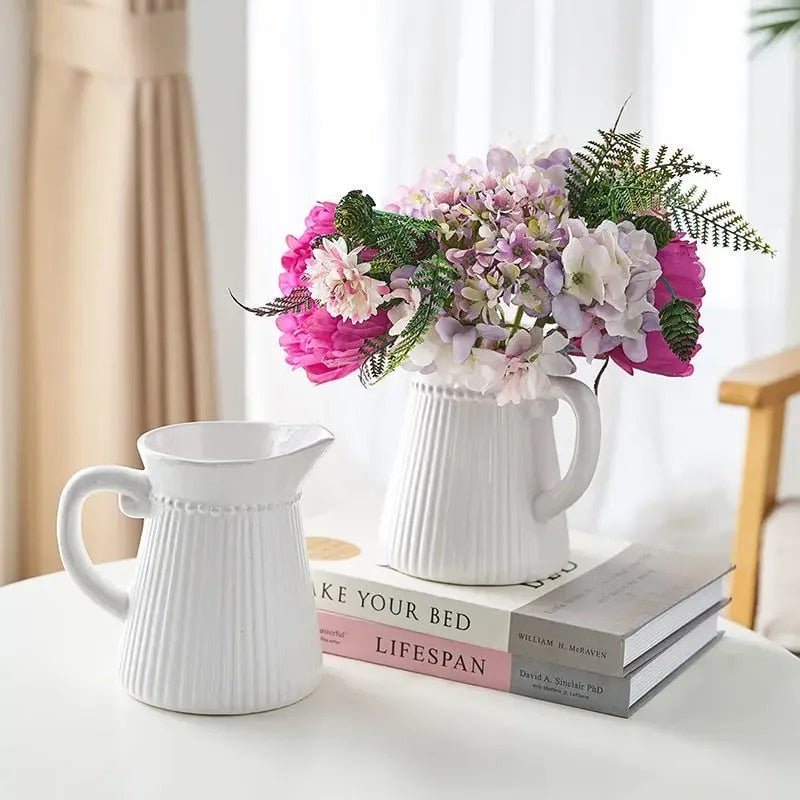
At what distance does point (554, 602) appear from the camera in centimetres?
97

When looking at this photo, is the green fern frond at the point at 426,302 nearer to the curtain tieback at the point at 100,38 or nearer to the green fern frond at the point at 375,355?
the green fern frond at the point at 375,355

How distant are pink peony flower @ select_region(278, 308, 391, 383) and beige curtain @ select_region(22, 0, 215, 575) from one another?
105cm

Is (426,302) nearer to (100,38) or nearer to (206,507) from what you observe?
(206,507)

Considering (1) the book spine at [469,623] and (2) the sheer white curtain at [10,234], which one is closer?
(1) the book spine at [469,623]

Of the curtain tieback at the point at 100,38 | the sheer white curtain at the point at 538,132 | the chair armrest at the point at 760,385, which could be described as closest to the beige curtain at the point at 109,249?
the curtain tieback at the point at 100,38

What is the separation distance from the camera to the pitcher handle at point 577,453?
990 mm

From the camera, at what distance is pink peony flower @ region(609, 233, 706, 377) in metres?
0.97

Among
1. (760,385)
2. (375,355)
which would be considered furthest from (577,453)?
(760,385)

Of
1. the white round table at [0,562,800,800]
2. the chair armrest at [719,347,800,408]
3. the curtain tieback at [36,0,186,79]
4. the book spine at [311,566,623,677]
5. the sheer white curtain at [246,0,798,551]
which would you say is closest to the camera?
the white round table at [0,562,800,800]

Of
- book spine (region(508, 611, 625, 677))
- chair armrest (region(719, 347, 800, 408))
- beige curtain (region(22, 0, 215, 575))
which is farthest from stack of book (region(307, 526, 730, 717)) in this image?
beige curtain (region(22, 0, 215, 575))

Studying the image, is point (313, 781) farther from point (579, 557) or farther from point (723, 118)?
point (723, 118)

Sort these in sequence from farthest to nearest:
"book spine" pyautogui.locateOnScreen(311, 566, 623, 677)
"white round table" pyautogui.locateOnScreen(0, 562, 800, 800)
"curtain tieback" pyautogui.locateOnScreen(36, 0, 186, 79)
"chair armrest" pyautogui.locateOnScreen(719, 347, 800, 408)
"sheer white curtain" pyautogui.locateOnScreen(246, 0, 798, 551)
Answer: "sheer white curtain" pyautogui.locateOnScreen(246, 0, 798, 551), "curtain tieback" pyautogui.locateOnScreen(36, 0, 186, 79), "chair armrest" pyautogui.locateOnScreen(719, 347, 800, 408), "book spine" pyautogui.locateOnScreen(311, 566, 623, 677), "white round table" pyautogui.locateOnScreen(0, 562, 800, 800)

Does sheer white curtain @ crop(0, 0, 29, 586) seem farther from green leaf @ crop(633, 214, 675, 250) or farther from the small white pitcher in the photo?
green leaf @ crop(633, 214, 675, 250)

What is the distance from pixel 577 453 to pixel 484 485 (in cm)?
8
